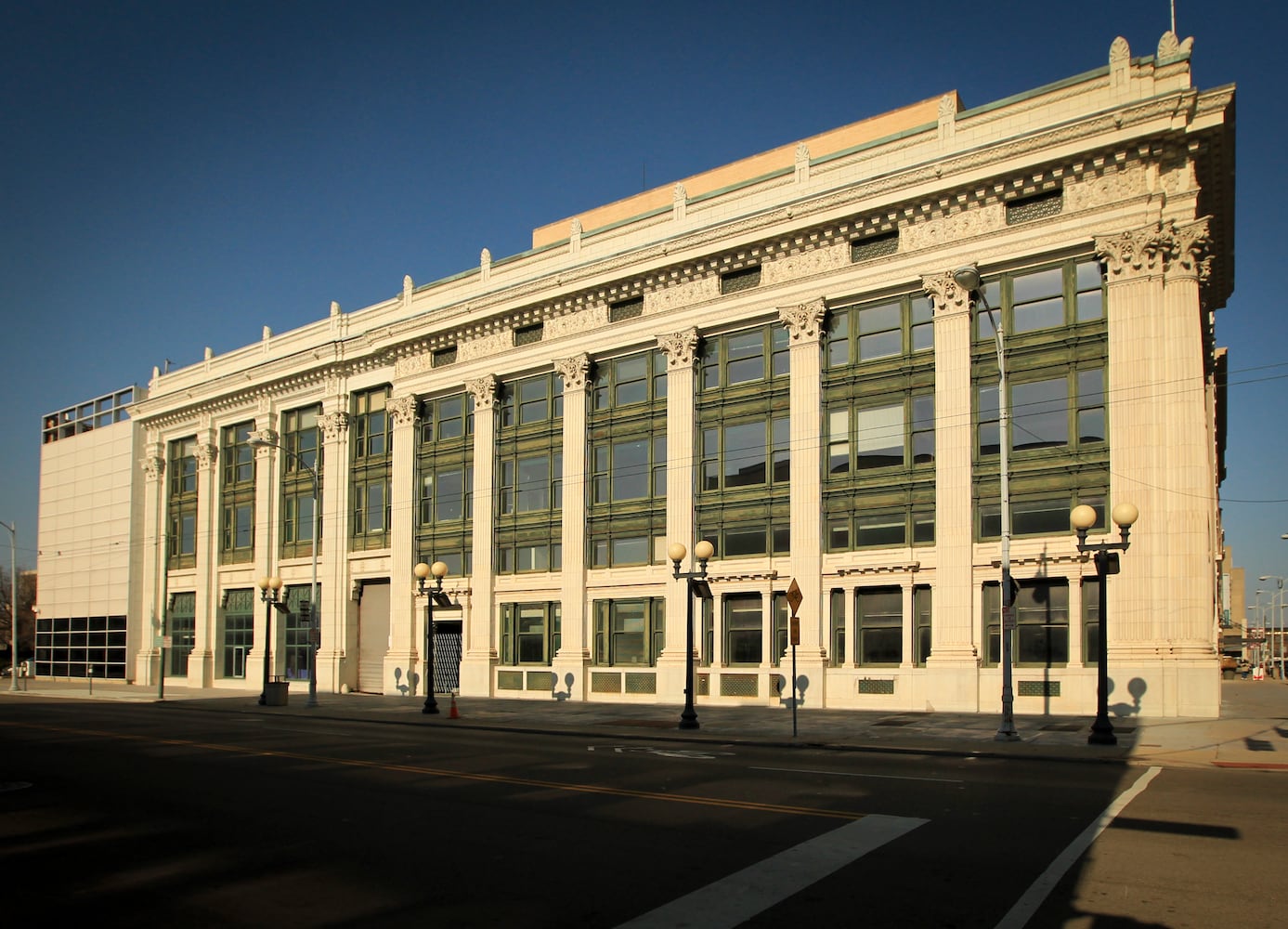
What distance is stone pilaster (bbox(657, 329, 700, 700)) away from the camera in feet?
124

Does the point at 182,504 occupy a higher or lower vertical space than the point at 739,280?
lower

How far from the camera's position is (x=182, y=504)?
63.7 m

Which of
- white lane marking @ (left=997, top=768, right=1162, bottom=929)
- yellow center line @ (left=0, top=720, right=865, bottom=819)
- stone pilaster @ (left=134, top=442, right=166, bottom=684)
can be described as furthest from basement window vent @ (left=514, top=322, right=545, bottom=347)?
white lane marking @ (left=997, top=768, right=1162, bottom=929)

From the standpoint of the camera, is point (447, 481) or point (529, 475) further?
point (447, 481)

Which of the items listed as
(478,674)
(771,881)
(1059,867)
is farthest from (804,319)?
(771,881)

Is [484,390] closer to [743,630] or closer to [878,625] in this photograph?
[743,630]

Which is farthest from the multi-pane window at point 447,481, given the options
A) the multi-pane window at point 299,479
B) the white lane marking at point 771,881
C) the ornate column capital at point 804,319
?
the white lane marking at point 771,881

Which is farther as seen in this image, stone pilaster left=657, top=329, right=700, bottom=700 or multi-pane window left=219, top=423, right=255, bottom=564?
multi-pane window left=219, top=423, right=255, bottom=564

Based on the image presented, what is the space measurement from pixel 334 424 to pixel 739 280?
79.7 ft

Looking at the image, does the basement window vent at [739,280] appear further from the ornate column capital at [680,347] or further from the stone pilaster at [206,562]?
the stone pilaster at [206,562]

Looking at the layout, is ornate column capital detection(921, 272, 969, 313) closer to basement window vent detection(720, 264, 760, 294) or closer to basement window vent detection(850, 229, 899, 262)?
basement window vent detection(850, 229, 899, 262)

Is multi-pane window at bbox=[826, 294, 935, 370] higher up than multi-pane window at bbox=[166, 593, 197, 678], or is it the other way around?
multi-pane window at bbox=[826, 294, 935, 370]

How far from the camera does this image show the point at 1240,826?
12.1m

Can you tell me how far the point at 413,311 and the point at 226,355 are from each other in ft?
59.8
